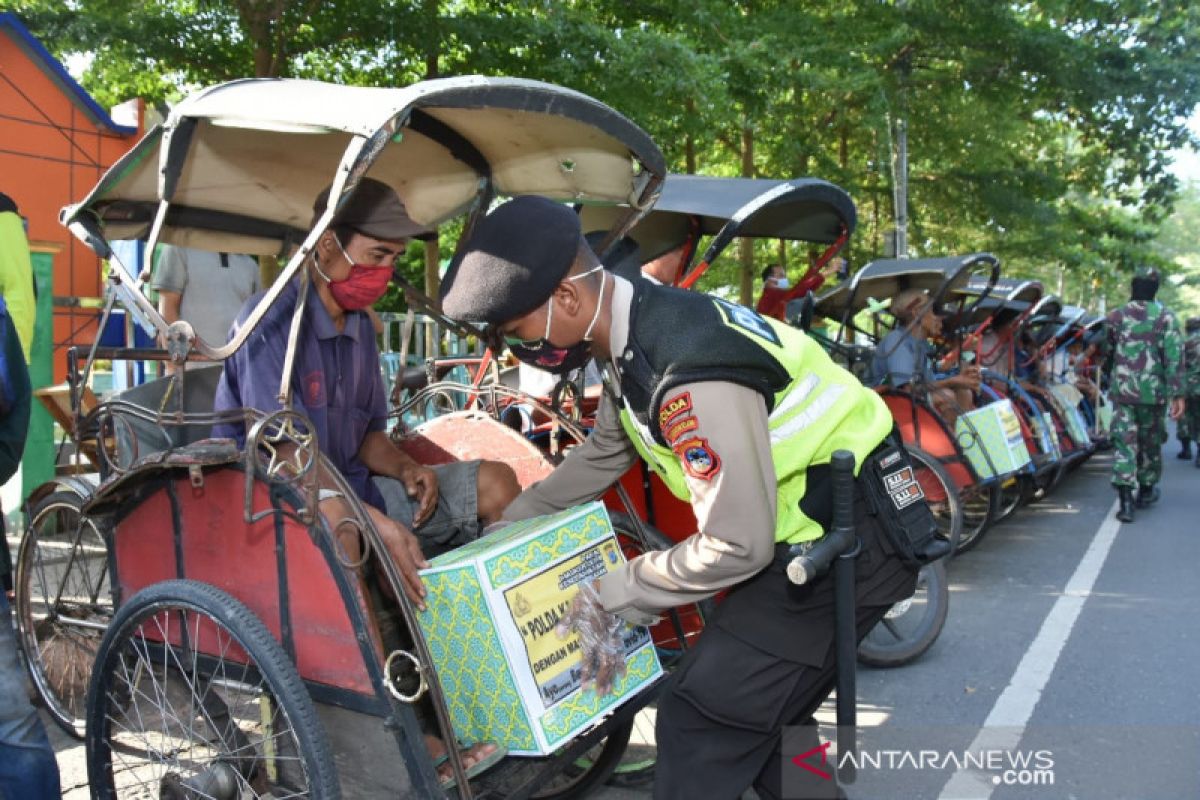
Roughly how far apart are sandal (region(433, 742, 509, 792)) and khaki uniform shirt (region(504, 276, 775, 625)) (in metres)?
0.60

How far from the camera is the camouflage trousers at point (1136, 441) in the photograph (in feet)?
28.9

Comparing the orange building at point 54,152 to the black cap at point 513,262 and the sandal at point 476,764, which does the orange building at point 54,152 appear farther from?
the black cap at point 513,262

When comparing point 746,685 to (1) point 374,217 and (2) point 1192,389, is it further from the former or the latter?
(2) point 1192,389

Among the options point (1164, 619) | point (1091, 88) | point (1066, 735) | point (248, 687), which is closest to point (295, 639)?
point (248, 687)

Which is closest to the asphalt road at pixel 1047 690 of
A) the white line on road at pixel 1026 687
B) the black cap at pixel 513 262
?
the white line on road at pixel 1026 687

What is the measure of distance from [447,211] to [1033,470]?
5.79 metres

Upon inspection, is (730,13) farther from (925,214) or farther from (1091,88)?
(925,214)

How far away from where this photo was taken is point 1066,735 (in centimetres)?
406

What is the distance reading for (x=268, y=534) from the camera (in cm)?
263

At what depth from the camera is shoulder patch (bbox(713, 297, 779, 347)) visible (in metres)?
2.19

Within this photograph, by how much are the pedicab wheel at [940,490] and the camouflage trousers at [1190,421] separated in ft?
28.3

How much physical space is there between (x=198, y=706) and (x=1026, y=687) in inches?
144

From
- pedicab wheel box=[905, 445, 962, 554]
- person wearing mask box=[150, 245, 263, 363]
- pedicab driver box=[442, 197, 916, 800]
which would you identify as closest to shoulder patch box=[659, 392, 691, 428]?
pedicab driver box=[442, 197, 916, 800]

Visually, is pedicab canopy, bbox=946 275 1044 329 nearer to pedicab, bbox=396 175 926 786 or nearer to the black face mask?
pedicab, bbox=396 175 926 786
